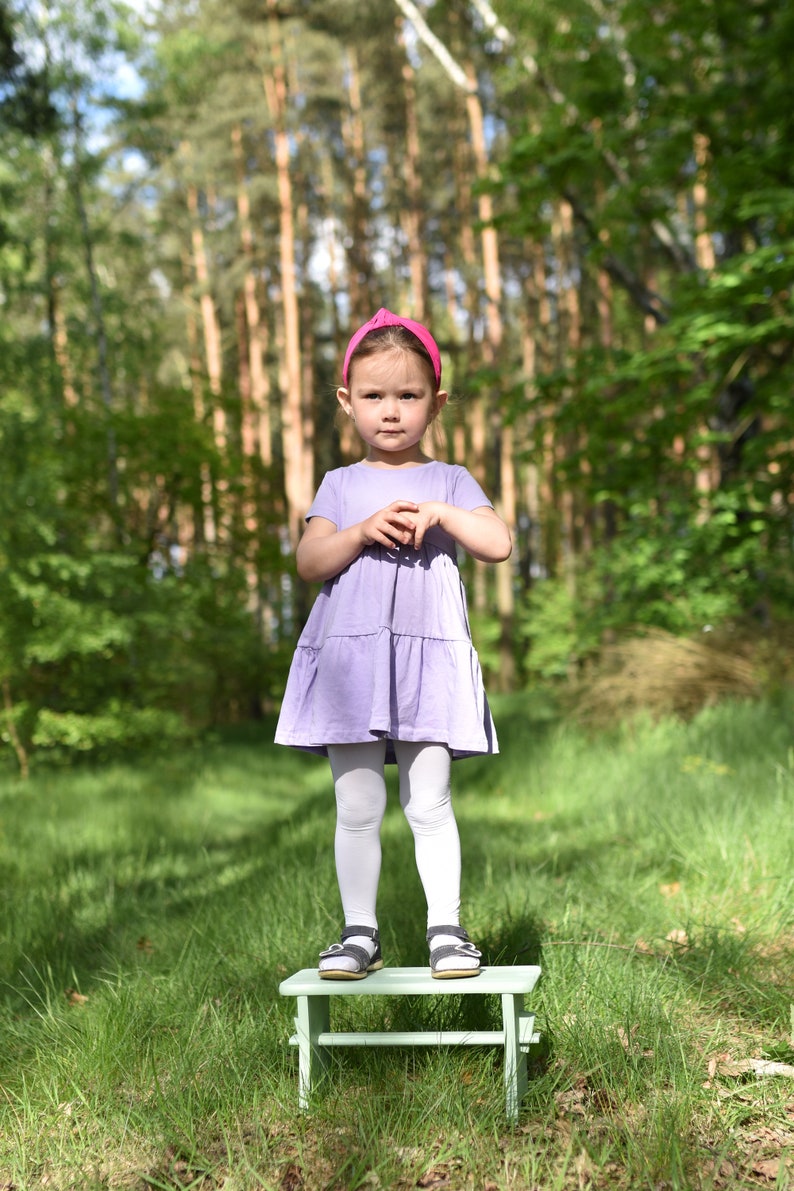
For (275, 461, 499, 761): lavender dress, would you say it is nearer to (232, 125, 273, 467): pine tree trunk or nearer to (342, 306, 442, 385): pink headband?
(342, 306, 442, 385): pink headband

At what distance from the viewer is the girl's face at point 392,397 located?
9.11 feet

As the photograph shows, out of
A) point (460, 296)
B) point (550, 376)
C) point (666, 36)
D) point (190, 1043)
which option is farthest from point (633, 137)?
point (460, 296)

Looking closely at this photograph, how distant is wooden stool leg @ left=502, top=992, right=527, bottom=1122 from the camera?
7.65ft

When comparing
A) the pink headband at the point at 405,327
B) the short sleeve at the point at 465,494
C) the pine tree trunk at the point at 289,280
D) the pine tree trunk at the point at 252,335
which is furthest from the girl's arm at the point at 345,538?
the pine tree trunk at the point at 252,335

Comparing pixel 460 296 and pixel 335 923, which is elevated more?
pixel 460 296

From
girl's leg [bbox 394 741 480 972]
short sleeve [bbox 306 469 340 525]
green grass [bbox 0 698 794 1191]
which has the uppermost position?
short sleeve [bbox 306 469 340 525]

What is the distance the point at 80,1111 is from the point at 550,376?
909 cm

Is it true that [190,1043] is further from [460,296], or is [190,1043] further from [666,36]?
[460,296]

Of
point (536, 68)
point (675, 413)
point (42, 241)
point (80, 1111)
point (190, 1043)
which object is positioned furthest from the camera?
point (42, 241)

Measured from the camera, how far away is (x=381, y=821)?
8.80 ft

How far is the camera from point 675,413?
981cm

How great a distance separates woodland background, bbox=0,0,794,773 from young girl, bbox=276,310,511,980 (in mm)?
342

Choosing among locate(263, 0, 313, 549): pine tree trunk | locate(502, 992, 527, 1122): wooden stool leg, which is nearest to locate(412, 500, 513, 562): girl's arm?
locate(502, 992, 527, 1122): wooden stool leg

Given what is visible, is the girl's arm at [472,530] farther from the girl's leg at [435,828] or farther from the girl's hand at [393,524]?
the girl's leg at [435,828]
